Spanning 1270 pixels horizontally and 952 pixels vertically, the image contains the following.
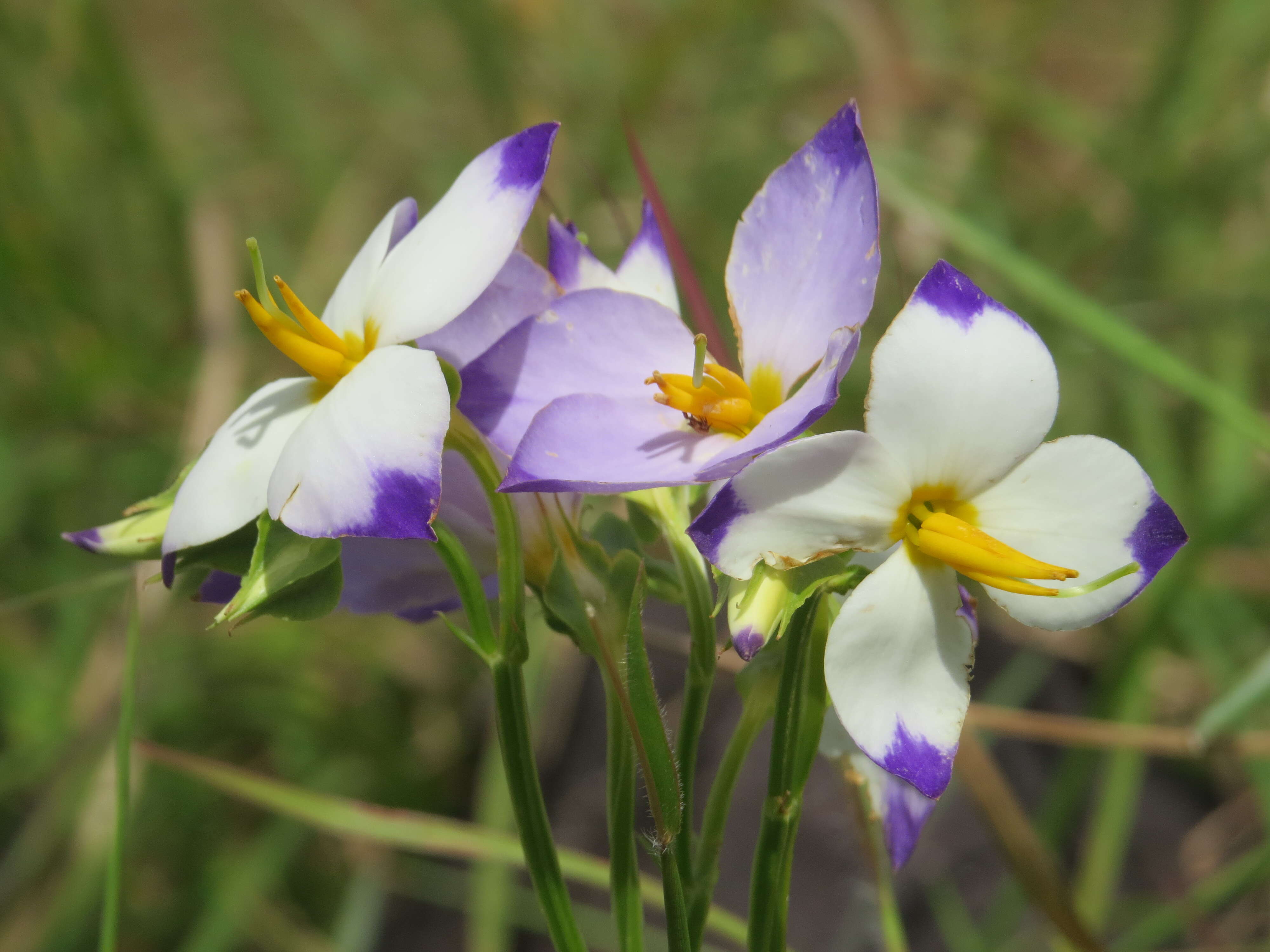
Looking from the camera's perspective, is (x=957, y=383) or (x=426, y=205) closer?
(x=957, y=383)

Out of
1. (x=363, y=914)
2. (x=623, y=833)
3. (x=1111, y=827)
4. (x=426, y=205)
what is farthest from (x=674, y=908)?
(x=426, y=205)

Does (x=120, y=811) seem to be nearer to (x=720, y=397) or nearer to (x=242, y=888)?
(x=720, y=397)

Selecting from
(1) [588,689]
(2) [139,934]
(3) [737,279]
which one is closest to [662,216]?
(3) [737,279]

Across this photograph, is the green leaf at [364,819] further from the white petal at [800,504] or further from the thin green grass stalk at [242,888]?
the thin green grass stalk at [242,888]

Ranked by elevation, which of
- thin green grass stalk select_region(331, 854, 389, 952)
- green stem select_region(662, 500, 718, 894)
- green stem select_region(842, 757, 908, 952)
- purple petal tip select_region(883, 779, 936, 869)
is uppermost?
green stem select_region(662, 500, 718, 894)

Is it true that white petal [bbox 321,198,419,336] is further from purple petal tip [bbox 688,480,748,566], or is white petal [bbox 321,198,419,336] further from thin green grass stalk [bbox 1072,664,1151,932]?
thin green grass stalk [bbox 1072,664,1151,932]

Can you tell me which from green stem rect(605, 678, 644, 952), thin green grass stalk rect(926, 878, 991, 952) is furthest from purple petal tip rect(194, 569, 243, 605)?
thin green grass stalk rect(926, 878, 991, 952)

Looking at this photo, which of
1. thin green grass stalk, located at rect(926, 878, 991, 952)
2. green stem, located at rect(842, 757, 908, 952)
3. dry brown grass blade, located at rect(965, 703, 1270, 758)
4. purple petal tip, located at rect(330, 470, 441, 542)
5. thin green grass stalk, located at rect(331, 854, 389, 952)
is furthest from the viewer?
thin green grass stalk, located at rect(331, 854, 389, 952)
